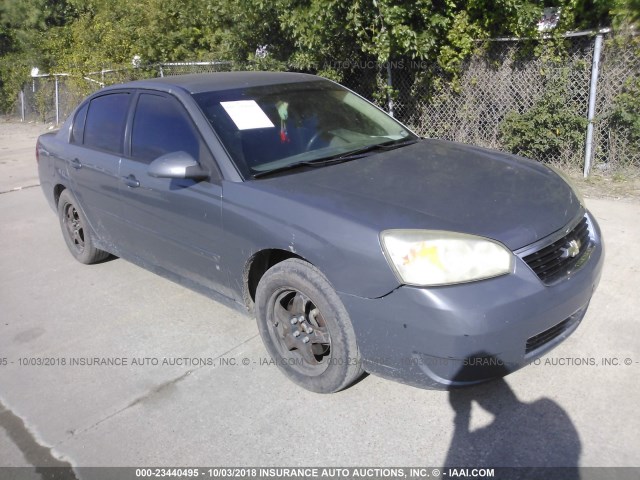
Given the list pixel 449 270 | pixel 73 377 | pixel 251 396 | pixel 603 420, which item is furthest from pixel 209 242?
pixel 603 420

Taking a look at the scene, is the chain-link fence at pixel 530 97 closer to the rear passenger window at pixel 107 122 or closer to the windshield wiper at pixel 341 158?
the windshield wiper at pixel 341 158

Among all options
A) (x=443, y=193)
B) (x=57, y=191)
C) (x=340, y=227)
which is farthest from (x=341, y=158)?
(x=57, y=191)

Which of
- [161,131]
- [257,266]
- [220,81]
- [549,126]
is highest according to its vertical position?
[220,81]

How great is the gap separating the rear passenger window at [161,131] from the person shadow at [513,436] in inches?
81.6

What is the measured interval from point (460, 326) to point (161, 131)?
8.04ft

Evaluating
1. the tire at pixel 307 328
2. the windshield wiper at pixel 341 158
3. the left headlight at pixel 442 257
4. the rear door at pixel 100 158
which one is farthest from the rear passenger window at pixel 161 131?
the left headlight at pixel 442 257

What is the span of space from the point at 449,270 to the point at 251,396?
1.37 meters

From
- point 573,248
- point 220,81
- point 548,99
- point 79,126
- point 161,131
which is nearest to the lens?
point 573,248

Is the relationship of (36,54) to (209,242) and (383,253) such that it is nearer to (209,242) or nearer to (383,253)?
(209,242)

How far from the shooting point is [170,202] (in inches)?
146

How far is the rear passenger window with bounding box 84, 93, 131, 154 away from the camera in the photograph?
4344 mm

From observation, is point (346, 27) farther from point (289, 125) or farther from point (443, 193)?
point (443, 193)

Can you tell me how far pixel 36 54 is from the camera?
18.1 metres

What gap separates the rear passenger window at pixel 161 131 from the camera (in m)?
3.61
